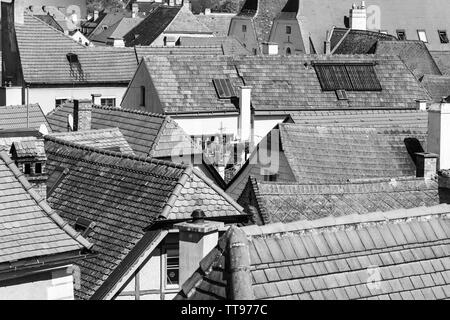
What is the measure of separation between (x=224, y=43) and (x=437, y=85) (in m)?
17.6

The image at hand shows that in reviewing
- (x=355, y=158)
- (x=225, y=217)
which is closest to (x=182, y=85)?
(x=355, y=158)

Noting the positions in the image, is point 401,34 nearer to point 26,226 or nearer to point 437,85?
point 437,85

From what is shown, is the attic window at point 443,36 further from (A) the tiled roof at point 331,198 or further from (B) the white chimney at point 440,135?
(A) the tiled roof at point 331,198

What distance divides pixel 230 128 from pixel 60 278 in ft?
78.0

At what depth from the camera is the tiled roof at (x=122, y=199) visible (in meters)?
20.1

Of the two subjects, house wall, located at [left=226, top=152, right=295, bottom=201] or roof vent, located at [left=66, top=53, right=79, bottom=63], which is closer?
house wall, located at [left=226, top=152, right=295, bottom=201]

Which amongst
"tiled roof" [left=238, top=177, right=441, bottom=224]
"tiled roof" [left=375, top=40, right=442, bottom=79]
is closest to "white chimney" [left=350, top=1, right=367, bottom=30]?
"tiled roof" [left=375, top=40, right=442, bottom=79]

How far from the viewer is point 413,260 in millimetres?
13344

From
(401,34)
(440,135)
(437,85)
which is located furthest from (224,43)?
(440,135)

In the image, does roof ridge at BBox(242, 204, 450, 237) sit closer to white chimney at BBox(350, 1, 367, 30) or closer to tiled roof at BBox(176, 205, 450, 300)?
tiled roof at BBox(176, 205, 450, 300)

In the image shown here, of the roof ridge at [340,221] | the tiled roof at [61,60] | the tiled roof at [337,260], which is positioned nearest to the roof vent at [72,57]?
the tiled roof at [61,60]

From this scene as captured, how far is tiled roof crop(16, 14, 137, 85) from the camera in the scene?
47.4m

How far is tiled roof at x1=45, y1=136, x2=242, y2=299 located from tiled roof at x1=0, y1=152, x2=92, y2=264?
2.19 m
